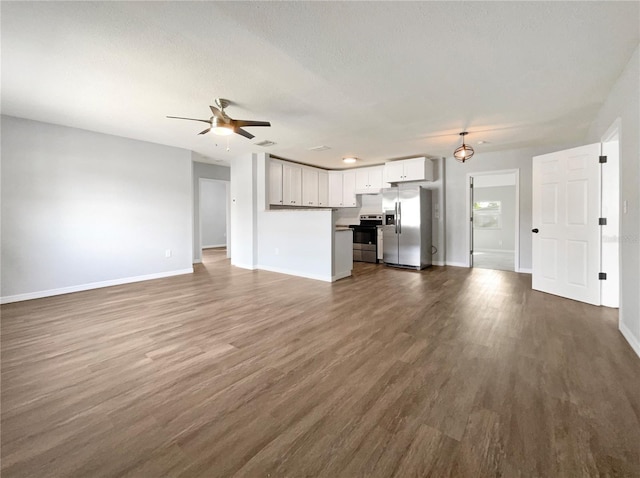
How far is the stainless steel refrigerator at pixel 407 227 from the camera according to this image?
242 inches

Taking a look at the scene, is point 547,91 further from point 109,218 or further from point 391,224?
point 109,218

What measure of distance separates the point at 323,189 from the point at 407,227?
107 inches

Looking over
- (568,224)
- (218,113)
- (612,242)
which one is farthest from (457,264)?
(218,113)

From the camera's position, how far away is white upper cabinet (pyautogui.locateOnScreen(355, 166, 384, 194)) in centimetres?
729

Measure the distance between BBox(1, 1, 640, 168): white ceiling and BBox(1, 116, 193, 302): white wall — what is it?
0.47 metres

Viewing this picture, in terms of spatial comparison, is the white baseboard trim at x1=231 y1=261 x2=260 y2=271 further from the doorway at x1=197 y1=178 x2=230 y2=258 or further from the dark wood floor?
the doorway at x1=197 y1=178 x2=230 y2=258

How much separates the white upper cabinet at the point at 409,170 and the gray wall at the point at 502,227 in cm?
404

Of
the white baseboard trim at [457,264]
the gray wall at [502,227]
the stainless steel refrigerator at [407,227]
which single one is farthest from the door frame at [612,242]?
the gray wall at [502,227]

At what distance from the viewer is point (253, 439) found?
4.60 feet

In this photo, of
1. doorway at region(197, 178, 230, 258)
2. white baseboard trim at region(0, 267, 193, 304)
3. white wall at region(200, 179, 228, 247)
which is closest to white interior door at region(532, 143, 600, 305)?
white baseboard trim at region(0, 267, 193, 304)

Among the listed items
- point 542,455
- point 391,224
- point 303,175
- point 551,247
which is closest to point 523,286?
point 551,247

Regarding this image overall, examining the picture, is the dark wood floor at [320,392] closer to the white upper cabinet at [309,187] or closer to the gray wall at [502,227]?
the white upper cabinet at [309,187]

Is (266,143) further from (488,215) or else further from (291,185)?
(488,215)

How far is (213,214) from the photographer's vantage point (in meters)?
10.2
